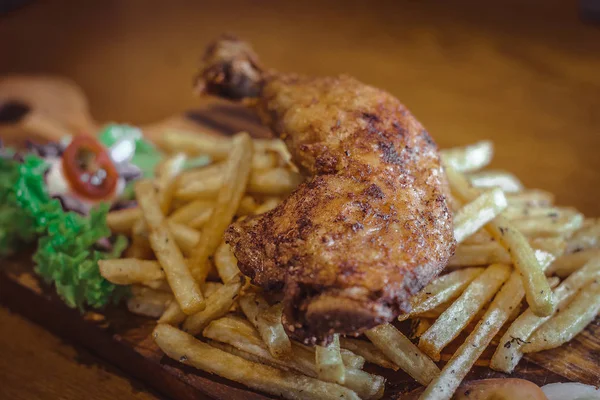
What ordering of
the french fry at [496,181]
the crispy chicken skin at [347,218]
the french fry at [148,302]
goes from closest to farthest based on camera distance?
1. the crispy chicken skin at [347,218]
2. the french fry at [148,302]
3. the french fry at [496,181]

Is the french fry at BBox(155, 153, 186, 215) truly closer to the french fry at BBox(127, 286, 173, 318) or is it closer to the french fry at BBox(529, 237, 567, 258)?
the french fry at BBox(127, 286, 173, 318)

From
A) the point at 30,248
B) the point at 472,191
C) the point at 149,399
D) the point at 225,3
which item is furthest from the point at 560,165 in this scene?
the point at 225,3

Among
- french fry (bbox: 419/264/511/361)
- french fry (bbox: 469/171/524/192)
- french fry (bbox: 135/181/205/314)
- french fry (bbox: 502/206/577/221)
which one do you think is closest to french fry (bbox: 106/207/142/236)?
french fry (bbox: 135/181/205/314)

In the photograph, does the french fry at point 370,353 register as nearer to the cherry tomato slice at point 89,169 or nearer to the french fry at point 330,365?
the french fry at point 330,365

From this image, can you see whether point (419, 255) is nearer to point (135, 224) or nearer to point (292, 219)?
point (292, 219)

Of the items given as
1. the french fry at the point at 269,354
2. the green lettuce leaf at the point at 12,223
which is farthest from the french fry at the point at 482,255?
the green lettuce leaf at the point at 12,223

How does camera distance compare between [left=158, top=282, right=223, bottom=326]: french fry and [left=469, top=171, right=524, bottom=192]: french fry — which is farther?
[left=469, top=171, right=524, bottom=192]: french fry
